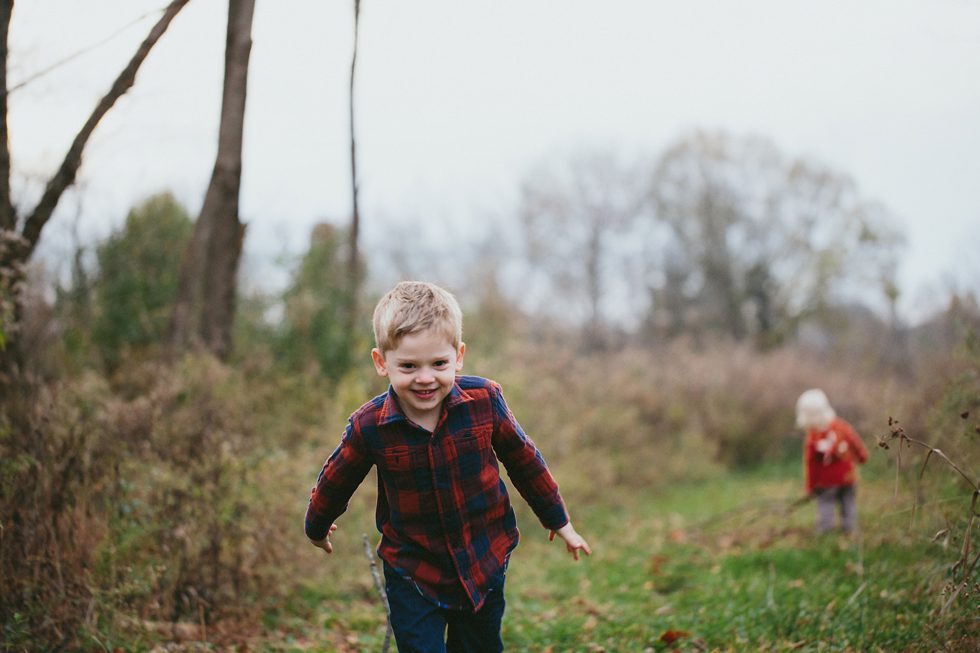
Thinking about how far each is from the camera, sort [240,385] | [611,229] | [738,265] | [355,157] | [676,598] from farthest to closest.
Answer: [611,229]
[738,265]
[355,157]
[240,385]
[676,598]

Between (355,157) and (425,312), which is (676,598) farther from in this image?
(355,157)

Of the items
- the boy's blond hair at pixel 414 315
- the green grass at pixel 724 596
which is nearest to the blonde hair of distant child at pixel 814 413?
the green grass at pixel 724 596

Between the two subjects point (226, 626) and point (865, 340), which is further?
point (865, 340)

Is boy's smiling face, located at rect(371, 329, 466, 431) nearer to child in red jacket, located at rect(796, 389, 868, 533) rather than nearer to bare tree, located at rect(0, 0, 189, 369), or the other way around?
bare tree, located at rect(0, 0, 189, 369)

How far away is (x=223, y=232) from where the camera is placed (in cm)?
1013

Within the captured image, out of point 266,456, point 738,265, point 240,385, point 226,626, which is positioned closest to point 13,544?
point 226,626

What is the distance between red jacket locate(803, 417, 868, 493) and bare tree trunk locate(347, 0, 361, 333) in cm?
646

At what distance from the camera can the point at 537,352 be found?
15297 millimetres

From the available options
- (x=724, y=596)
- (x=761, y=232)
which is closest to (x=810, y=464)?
(x=724, y=596)

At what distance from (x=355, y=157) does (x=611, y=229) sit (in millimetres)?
26477

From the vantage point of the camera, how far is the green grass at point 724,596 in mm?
4352

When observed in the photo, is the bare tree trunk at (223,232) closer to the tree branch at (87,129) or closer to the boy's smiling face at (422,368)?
the tree branch at (87,129)

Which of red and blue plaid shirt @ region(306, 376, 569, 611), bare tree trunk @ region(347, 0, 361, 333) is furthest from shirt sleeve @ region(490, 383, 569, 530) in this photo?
bare tree trunk @ region(347, 0, 361, 333)

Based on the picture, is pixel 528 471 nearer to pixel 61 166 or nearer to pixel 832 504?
pixel 61 166
